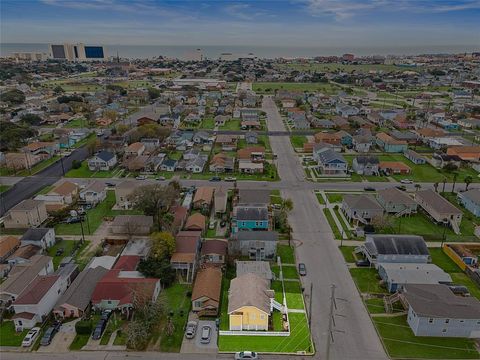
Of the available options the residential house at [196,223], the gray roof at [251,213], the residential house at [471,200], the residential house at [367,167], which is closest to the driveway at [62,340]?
the residential house at [196,223]

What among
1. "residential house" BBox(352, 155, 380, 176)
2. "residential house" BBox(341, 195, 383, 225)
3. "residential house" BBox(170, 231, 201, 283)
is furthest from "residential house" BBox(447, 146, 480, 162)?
"residential house" BBox(170, 231, 201, 283)

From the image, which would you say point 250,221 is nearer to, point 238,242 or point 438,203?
point 238,242

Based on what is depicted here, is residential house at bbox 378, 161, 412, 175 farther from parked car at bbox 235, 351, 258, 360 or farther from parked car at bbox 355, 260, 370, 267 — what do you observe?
parked car at bbox 235, 351, 258, 360

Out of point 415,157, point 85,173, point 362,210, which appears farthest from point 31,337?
point 415,157

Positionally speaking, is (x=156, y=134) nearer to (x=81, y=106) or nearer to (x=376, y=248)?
(x=81, y=106)

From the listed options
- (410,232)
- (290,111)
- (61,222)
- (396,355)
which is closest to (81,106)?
(290,111)

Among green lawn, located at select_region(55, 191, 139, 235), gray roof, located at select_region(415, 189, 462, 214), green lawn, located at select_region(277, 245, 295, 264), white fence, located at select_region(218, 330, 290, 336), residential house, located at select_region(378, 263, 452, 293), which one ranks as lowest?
white fence, located at select_region(218, 330, 290, 336)
